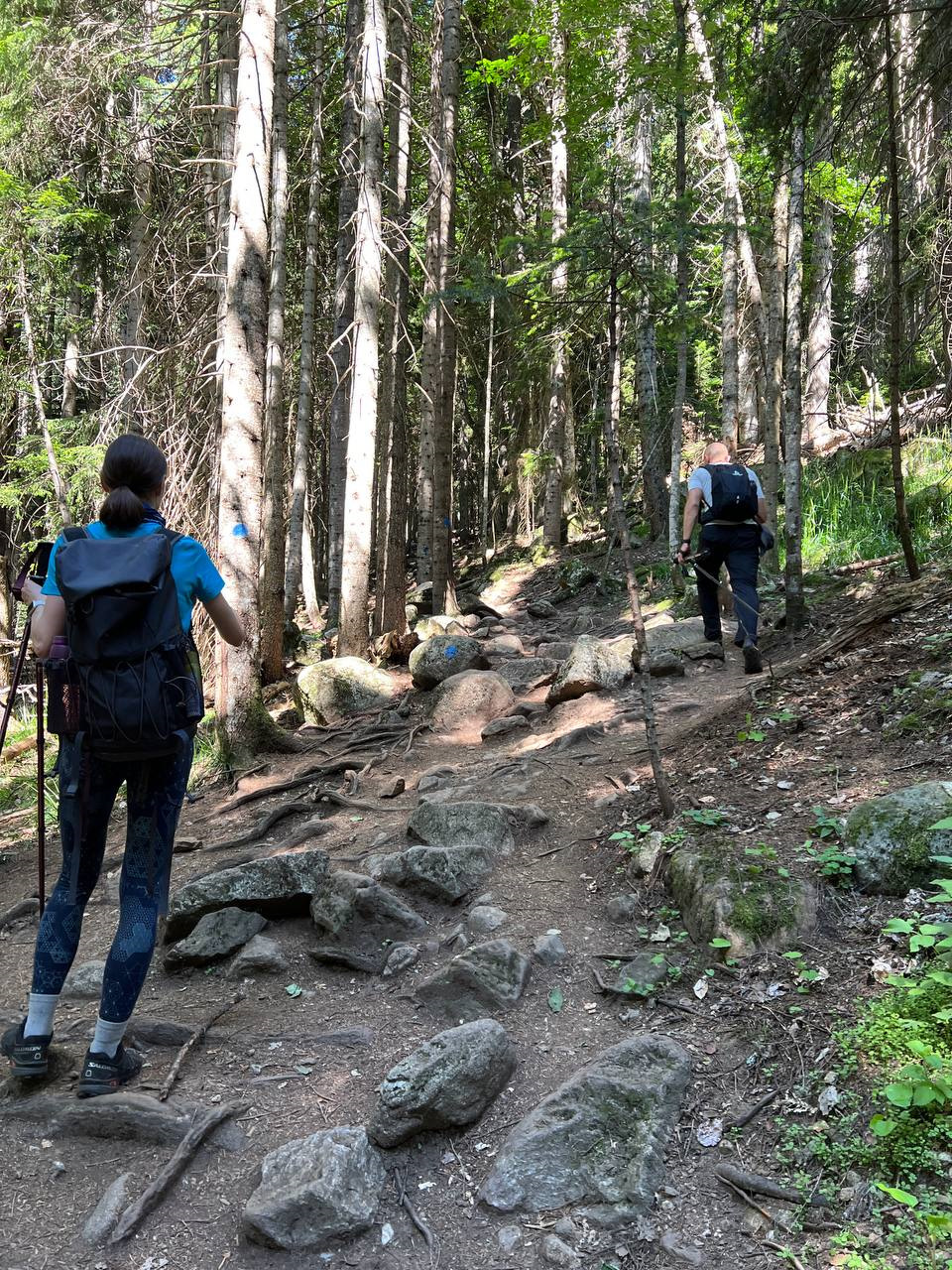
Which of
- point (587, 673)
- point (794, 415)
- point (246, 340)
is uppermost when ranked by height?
point (246, 340)

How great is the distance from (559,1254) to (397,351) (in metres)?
12.7

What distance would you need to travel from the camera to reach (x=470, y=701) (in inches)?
333

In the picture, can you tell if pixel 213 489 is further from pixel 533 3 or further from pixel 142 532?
pixel 533 3

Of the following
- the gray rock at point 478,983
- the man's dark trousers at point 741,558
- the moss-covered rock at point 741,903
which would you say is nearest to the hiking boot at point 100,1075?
the gray rock at point 478,983

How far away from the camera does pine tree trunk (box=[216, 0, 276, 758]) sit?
7.63 meters

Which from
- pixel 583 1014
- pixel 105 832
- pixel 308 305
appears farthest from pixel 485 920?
pixel 308 305

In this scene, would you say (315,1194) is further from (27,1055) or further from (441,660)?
(441,660)

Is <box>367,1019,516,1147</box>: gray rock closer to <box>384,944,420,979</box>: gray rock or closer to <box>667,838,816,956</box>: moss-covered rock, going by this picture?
<box>384,944,420,979</box>: gray rock

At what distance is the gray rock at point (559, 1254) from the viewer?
2438mm

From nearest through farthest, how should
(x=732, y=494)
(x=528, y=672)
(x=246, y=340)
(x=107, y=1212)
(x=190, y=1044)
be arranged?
(x=107, y=1212) → (x=190, y=1044) → (x=732, y=494) → (x=246, y=340) → (x=528, y=672)

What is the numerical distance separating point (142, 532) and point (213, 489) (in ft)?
20.6

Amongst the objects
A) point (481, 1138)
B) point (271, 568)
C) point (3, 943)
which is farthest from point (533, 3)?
point (481, 1138)

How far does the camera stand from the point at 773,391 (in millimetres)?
12258

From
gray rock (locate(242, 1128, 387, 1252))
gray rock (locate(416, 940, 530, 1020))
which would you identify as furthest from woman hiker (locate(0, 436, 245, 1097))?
gray rock (locate(416, 940, 530, 1020))
